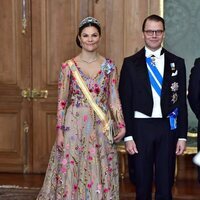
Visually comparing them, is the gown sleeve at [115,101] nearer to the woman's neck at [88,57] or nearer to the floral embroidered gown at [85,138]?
the floral embroidered gown at [85,138]

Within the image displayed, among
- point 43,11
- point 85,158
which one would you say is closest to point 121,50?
point 43,11

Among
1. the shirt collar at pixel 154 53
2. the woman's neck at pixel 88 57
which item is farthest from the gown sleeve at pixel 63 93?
the shirt collar at pixel 154 53

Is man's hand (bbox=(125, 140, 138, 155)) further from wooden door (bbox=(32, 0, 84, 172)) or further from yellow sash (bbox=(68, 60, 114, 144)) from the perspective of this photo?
wooden door (bbox=(32, 0, 84, 172))

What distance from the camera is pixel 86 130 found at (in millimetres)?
3170

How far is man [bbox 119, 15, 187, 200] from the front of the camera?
2.94 metres

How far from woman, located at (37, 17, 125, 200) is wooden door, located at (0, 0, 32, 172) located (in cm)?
144

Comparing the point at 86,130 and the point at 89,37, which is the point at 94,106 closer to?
the point at 86,130

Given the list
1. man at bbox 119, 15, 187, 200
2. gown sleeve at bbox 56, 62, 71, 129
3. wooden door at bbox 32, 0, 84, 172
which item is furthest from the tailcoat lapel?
wooden door at bbox 32, 0, 84, 172

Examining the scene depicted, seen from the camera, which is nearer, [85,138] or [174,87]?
[174,87]

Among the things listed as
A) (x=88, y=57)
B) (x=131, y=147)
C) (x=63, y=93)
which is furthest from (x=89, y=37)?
(x=131, y=147)

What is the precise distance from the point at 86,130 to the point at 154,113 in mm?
481

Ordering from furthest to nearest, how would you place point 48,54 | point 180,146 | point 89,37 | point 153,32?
point 48,54, point 89,37, point 180,146, point 153,32

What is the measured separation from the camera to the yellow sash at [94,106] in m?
3.13

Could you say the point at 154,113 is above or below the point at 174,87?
below
